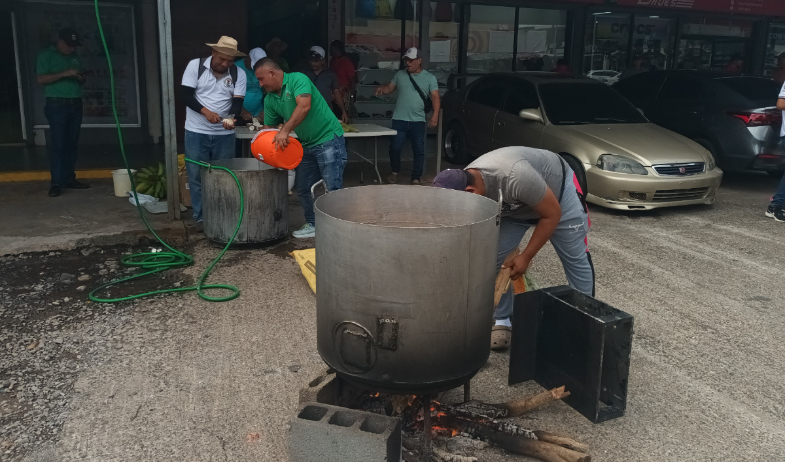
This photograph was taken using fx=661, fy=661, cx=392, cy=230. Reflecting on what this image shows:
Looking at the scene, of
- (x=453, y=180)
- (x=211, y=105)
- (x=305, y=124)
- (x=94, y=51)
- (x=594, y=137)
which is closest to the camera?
(x=453, y=180)

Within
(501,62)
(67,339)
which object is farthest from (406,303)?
(501,62)

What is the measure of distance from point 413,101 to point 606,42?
26.6ft

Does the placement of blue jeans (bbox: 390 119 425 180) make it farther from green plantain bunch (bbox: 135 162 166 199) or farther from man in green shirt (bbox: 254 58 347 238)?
green plantain bunch (bbox: 135 162 166 199)

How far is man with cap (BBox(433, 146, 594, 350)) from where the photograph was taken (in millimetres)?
3363

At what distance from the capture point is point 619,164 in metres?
7.67

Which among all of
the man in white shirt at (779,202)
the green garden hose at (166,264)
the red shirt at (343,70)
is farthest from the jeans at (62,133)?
the man in white shirt at (779,202)

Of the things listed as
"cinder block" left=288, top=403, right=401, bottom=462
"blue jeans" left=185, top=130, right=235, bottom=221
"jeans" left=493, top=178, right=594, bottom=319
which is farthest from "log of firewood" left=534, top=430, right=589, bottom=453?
"blue jeans" left=185, top=130, right=235, bottom=221

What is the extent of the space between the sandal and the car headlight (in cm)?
410

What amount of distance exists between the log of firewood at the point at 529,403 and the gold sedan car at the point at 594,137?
4.74 m

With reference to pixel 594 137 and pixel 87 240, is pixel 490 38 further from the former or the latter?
pixel 87 240

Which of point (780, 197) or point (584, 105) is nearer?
point (780, 197)

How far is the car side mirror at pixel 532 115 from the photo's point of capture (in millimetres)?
8464

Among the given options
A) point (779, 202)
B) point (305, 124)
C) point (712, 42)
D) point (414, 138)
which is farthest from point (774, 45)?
point (305, 124)

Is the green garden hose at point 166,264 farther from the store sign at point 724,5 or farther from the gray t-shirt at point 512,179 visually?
the store sign at point 724,5
